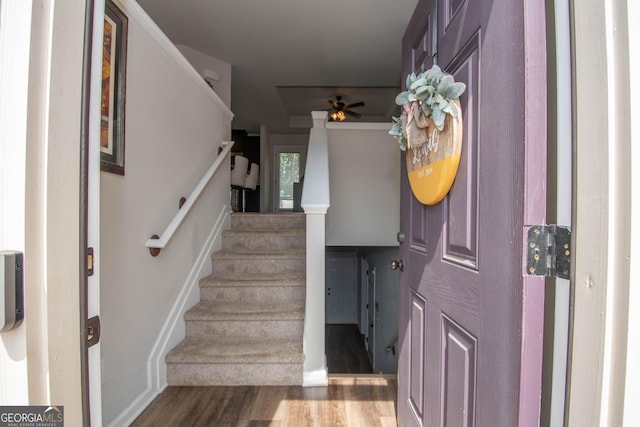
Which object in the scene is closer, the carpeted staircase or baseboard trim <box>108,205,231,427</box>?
baseboard trim <box>108,205,231,427</box>

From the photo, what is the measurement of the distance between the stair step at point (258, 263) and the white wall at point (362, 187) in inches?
21.0

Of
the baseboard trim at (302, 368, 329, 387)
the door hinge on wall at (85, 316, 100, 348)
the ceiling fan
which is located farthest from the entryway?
the door hinge on wall at (85, 316, 100, 348)

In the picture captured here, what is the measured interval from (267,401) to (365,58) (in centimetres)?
357

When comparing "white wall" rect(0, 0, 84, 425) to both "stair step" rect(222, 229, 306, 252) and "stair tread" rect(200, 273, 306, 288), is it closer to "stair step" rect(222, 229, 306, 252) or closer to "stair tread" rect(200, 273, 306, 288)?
"stair tread" rect(200, 273, 306, 288)

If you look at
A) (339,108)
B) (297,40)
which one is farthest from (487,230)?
(339,108)

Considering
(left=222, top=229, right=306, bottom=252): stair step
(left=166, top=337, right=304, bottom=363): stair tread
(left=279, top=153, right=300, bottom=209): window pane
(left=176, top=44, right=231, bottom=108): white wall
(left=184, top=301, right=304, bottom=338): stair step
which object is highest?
(left=176, top=44, right=231, bottom=108): white wall

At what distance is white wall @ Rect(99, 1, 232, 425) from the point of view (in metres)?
1.46

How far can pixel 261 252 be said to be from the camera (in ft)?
9.25

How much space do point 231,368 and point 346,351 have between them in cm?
390

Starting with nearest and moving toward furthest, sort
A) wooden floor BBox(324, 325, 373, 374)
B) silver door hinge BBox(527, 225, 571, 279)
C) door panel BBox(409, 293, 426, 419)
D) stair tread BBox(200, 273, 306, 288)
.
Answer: silver door hinge BBox(527, 225, 571, 279) → door panel BBox(409, 293, 426, 419) → stair tread BBox(200, 273, 306, 288) → wooden floor BBox(324, 325, 373, 374)

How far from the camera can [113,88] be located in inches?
57.1

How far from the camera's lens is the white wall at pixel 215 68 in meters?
3.36

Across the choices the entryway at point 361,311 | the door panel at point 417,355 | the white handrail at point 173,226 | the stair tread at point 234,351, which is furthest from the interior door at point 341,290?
the door panel at point 417,355

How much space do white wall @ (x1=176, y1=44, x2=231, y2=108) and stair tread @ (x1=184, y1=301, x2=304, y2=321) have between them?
255cm
